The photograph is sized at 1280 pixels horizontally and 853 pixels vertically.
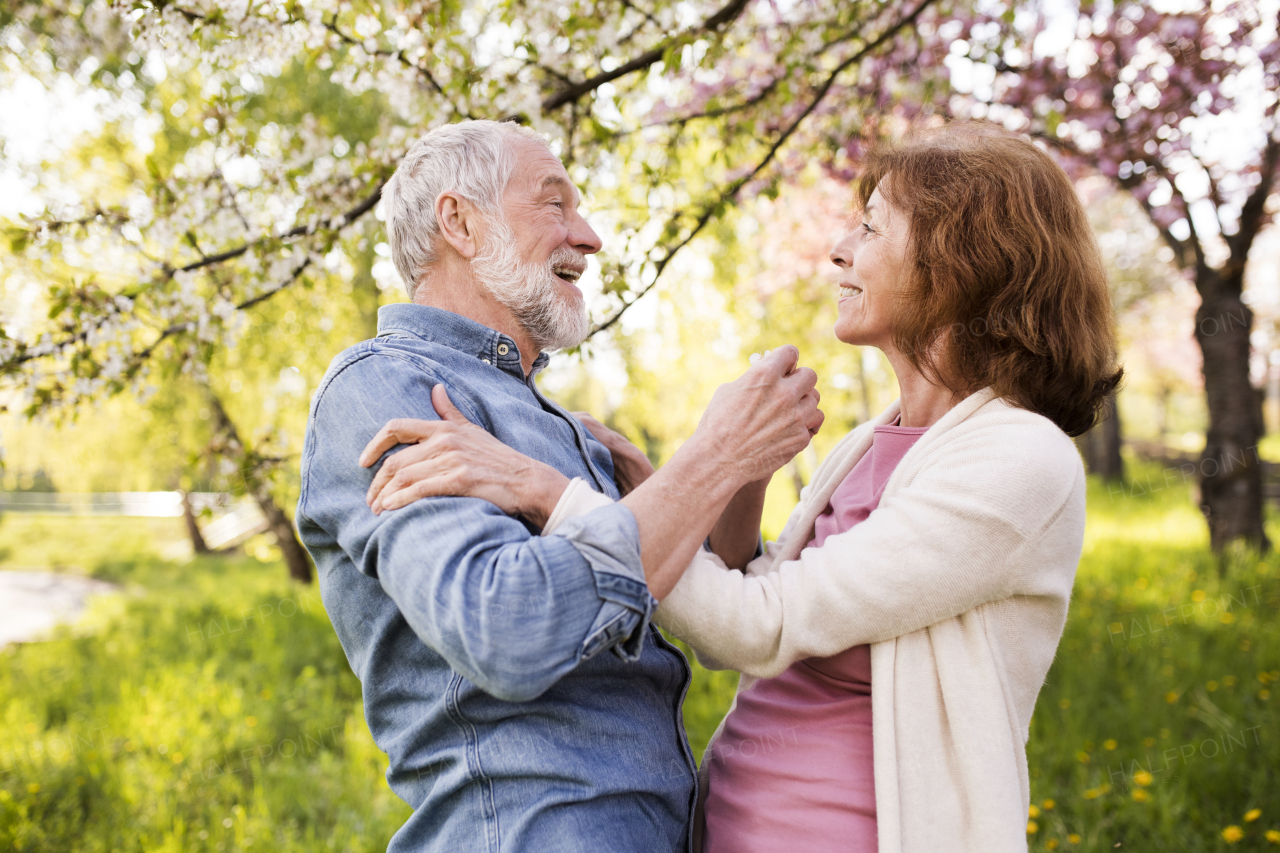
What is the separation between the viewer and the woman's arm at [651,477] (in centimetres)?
123

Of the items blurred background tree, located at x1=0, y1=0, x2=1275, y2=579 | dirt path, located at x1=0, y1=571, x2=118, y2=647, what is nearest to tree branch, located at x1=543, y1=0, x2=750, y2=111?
blurred background tree, located at x1=0, y1=0, x2=1275, y2=579

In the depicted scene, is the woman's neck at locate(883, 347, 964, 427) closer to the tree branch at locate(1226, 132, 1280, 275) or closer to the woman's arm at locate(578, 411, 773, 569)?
the woman's arm at locate(578, 411, 773, 569)

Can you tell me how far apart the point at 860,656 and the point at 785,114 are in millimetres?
4057

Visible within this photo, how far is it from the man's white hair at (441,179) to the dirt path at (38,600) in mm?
10030

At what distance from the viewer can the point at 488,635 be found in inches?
43.4

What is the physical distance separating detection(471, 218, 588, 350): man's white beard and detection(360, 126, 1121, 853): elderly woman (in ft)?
1.71

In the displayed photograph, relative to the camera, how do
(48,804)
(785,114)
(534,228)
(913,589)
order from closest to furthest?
(913,589) < (534,228) < (48,804) < (785,114)

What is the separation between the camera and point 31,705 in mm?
5715

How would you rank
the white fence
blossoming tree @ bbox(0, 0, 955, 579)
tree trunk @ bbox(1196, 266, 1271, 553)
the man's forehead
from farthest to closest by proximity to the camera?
the white fence, tree trunk @ bbox(1196, 266, 1271, 553), blossoming tree @ bbox(0, 0, 955, 579), the man's forehead

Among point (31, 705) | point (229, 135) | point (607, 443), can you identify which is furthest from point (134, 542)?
point (607, 443)

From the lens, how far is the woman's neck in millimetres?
1759

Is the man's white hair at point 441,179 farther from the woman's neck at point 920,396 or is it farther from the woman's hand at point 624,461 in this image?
the woman's neck at point 920,396

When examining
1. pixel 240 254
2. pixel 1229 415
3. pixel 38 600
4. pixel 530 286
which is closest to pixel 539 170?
pixel 530 286

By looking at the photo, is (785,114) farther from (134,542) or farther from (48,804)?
(134,542)
